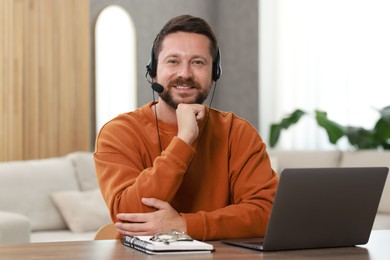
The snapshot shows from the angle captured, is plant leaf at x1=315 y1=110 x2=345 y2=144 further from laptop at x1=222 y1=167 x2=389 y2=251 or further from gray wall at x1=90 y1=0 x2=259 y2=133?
laptop at x1=222 y1=167 x2=389 y2=251

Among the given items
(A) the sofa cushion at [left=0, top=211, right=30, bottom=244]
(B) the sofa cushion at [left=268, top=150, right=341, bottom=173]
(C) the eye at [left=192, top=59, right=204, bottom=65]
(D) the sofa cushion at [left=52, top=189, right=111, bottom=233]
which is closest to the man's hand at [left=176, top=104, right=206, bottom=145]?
(C) the eye at [left=192, top=59, right=204, bottom=65]

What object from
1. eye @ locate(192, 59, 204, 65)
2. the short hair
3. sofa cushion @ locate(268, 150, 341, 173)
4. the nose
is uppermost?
the short hair

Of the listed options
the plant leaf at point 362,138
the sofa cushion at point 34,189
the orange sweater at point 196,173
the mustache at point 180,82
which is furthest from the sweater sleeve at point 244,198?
the plant leaf at point 362,138

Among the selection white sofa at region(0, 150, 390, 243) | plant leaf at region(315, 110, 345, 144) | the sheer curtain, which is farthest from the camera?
the sheer curtain

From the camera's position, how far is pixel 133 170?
7.03 feet

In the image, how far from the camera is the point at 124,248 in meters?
1.72

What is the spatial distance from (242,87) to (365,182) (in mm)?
5120

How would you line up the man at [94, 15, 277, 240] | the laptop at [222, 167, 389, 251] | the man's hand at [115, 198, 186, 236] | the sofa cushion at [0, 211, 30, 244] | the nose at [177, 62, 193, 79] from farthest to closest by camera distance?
the sofa cushion at [0, 211, 30, 244], the nose at [177, 62, 193, 79], the man at [94, 15, 277, 240], the man's hand at [115, 198, 186, 236], the laptop at [222, 167, 389, 251]

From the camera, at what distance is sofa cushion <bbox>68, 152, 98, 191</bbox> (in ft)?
16.7

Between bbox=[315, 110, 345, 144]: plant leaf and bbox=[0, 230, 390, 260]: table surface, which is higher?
bbox=[0, 230, 390, 260]: table surface

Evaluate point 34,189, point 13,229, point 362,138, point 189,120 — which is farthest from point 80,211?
point 189,120

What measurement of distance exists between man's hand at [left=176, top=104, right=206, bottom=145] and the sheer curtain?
359 centimetres

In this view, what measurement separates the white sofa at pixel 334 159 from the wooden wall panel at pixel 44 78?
4.42 feet

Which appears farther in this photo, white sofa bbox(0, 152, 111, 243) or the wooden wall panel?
the wooden wall panel
